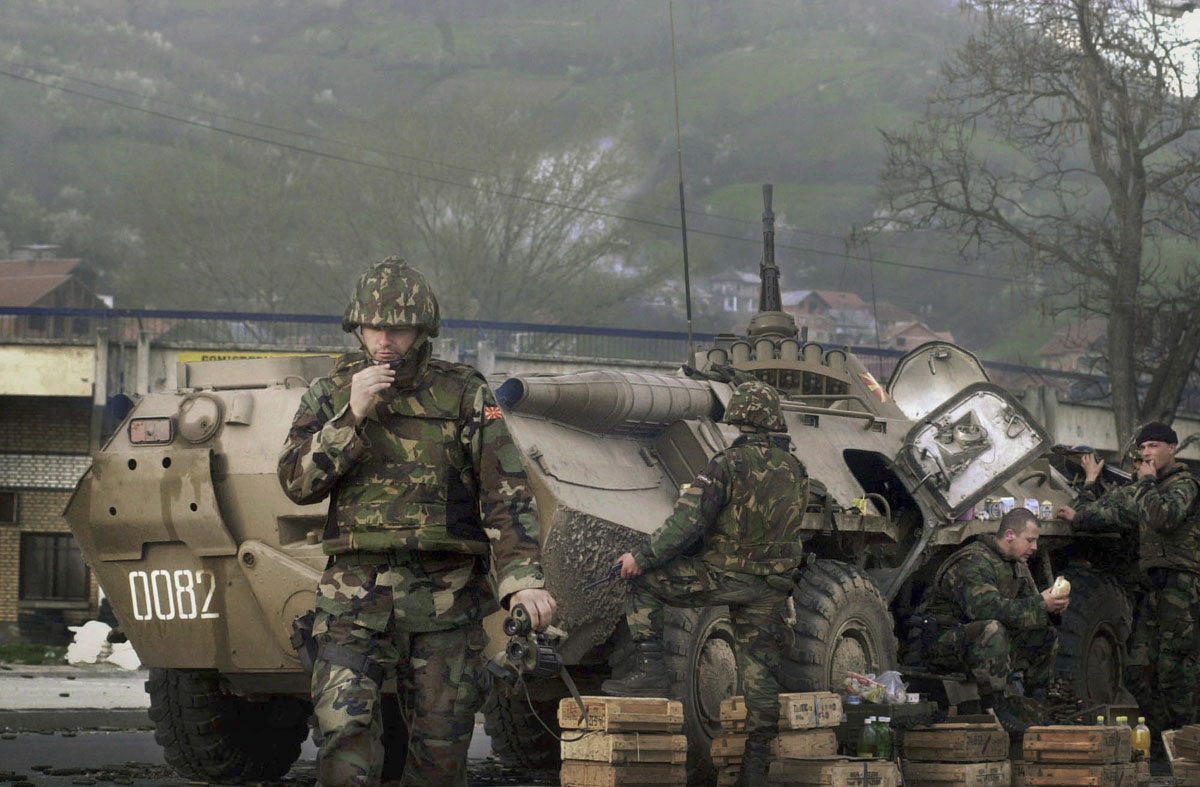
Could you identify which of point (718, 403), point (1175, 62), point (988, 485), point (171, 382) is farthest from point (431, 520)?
point (171, 382)

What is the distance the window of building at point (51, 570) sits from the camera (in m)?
28.5

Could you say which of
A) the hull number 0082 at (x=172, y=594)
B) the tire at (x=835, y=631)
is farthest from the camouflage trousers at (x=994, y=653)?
the hull number 0082 at (x=172, y=594)

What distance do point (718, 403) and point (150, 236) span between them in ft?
165

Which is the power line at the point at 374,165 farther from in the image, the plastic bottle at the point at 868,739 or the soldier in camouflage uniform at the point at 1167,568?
the plastic bottle at the point at 868,739

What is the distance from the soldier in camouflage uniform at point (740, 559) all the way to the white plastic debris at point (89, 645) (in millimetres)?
12927

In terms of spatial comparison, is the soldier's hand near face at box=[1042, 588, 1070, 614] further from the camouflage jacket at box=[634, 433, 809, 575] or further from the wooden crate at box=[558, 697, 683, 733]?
the wooden crate at box=[558, 697, 683, 733]

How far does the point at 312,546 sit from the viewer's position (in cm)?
891

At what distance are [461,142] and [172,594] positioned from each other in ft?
155

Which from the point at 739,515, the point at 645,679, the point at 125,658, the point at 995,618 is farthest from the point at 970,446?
the point at 125,658

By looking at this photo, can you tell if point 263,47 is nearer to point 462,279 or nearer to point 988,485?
point 462,279

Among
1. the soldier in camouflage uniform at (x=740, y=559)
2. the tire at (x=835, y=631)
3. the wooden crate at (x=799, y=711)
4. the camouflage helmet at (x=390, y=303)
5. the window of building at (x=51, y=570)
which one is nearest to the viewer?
the camouflage helmet at (x=390, y=303)

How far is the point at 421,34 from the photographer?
102562 mm

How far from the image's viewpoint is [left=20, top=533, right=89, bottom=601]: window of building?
1123 inches

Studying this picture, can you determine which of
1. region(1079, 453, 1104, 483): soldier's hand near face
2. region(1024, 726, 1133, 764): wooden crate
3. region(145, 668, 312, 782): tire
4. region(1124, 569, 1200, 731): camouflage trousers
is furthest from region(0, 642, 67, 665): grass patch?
region(1024, 726, 1133, 764): wooden crate
